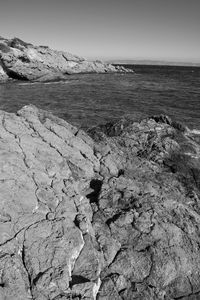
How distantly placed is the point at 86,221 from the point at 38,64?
90.3 meters

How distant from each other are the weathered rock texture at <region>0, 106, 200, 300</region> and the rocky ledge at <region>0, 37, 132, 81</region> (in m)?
71.9

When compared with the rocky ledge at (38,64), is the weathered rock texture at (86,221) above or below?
above

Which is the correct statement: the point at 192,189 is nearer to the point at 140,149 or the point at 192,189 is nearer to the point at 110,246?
the point at 140,149

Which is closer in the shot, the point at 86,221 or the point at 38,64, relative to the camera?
the point at 86,221

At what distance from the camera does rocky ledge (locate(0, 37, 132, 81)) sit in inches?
3337

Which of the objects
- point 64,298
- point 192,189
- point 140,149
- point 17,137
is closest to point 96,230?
point 64,298

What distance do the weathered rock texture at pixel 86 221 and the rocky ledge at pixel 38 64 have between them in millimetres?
71870

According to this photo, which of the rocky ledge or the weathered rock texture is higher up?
the weathered rock texture

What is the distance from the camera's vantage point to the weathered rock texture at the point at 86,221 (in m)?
8.77

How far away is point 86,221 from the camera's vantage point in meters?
→ 10.4

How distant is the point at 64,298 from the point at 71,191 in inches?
166

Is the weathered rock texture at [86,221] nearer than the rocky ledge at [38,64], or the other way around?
the weathered rock texture at [86,221]

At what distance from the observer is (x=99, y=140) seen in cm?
1717

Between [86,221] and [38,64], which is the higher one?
[86,221]
